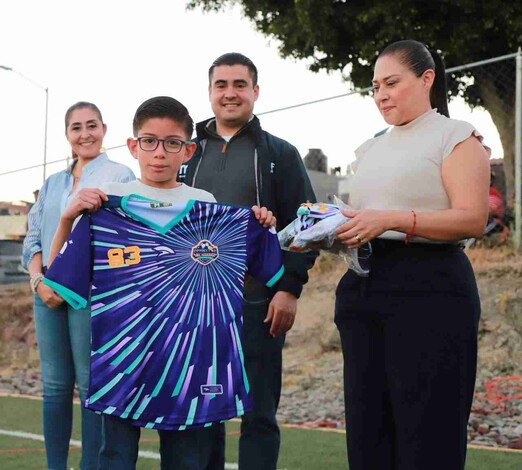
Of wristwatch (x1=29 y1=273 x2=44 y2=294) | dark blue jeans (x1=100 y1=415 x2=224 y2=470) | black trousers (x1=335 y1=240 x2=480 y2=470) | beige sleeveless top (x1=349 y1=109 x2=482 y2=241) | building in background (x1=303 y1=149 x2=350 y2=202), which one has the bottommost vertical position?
dark blue jeans (x1=100 y1=415 x2=224 y2=470)

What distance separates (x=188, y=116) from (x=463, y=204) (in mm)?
1217

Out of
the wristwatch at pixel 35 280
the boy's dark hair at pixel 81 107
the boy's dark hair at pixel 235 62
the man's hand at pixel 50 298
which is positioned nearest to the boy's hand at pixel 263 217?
the boy's dark hair at pixel 235 62

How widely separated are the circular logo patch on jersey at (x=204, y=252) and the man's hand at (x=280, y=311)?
2.10 feet

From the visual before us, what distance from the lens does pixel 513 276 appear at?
35.2ft

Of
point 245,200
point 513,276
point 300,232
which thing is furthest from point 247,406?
point 513,276

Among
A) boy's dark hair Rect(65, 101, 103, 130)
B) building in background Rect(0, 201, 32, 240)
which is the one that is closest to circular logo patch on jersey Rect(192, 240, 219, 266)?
boy's dark hair Rect(65, 101, 103, 130)

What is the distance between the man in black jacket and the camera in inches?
169

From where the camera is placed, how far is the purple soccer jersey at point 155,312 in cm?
351

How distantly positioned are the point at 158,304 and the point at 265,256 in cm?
54

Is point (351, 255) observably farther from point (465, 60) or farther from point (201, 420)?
point (465, 60)

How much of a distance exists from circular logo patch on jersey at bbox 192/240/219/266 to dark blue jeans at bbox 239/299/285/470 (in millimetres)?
668

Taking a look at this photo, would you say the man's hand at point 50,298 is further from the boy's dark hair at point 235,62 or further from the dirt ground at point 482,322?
the dirt ground at point 482,322

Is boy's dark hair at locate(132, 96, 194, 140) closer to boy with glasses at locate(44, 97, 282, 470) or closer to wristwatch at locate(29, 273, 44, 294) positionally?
boy with glasses at locate(44, 97, 282, 470)

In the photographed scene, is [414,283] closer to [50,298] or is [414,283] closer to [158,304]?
[158,304]
